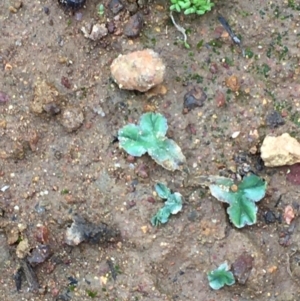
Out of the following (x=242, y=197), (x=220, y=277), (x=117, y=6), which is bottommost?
(x=220, y=277)

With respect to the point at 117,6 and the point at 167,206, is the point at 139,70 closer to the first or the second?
the point at 117,6

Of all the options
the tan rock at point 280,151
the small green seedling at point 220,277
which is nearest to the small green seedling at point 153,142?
the tan rock at point 280,151

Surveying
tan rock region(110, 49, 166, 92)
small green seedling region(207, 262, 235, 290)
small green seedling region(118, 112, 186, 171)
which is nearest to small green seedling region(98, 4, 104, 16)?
tan rock region(110, 49, 166, 92)

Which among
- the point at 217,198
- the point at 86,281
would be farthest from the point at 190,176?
the point at 86,281

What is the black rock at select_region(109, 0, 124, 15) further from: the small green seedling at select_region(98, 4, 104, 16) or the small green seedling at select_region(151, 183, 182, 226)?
the small green seedling at select_region(151, 183, 182, 226)

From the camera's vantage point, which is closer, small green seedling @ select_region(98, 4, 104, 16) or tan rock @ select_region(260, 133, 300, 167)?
tan rock @ select_region(260, 133, 300, 167)

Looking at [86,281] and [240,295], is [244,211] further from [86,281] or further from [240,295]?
[86,281]

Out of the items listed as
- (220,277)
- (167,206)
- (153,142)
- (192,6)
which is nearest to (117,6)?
(192,6)
